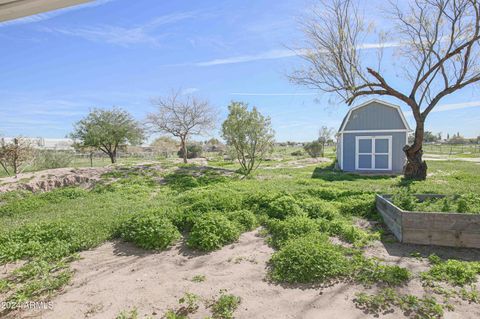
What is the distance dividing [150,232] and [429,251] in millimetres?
4215

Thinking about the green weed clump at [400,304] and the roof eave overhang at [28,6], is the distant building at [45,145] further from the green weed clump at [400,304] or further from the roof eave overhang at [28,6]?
the green weed clump at [400,304]

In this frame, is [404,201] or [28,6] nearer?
[28,6]

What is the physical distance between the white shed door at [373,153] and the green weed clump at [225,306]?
13451 mm

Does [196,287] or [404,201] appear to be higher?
[404,201]

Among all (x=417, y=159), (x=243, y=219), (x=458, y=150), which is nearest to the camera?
(x=243, y=219)

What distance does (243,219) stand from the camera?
4832mm

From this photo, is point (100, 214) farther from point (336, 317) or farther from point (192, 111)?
point (192, 111)

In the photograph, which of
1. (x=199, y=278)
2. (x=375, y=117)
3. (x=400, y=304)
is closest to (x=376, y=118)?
(x=375, y=117)

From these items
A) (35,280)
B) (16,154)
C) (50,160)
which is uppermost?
(16,154)

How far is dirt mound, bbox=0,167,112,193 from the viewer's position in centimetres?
884

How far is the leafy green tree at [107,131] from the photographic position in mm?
18812

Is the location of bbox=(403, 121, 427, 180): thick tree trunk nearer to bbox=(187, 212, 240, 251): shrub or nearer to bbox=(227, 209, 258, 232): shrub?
bbox=(227, 209, 258, 232): shrub

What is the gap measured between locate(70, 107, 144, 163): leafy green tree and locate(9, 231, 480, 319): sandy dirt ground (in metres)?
17.3

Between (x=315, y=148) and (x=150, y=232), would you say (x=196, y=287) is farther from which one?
(x=315, y=148)
